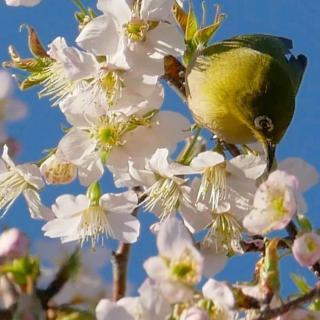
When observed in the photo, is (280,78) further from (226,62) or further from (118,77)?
(118,77)

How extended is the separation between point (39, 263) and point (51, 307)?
0.55 ft

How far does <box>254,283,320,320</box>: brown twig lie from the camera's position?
1.83 m

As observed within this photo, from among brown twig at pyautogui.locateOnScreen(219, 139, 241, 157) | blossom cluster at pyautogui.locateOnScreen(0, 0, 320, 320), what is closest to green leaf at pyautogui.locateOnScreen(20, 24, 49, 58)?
blossom cluster at pyautogui.locateOnScreen(0, 0, 320, 320)

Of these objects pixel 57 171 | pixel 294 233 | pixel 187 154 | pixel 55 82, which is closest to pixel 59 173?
pixel 57 171

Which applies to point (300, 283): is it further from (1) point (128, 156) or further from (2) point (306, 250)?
(1) point (128, 156)

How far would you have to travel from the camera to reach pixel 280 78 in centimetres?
274

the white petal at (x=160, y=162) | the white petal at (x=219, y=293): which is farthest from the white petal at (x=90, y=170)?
the white petal at (x=219, y=293)

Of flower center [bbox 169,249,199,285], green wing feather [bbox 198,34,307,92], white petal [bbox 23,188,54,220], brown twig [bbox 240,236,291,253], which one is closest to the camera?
flower center [bbox 169,249,199,285]

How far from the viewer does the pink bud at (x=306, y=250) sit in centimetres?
202

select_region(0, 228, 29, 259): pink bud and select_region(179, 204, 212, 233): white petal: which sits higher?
select_region(0, 228, 29, 259): pink bud

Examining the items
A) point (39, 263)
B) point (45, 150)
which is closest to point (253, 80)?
point (45, 150)

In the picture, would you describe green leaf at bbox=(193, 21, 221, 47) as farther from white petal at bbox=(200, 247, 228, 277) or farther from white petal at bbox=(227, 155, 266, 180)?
white petal at bbox=(200, 247, 228, 277)

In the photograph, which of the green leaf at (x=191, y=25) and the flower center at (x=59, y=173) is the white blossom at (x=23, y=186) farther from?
the green leaf at (x=191, y=25)

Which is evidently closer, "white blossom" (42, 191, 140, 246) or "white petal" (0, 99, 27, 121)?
"white blossom" (42, 191, 140, 246)
